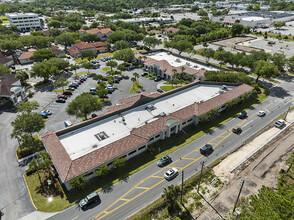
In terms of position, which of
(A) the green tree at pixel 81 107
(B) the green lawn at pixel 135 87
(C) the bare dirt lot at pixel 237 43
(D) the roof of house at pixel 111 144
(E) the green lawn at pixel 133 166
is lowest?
(C) the bare dirt lot at pixel 237 43

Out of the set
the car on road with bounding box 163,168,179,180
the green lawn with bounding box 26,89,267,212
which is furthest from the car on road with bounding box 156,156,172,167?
the car on road with bounding box 163,168,179,180

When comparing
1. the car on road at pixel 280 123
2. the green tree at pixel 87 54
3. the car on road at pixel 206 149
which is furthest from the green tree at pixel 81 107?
the green tree at pixel 87 54

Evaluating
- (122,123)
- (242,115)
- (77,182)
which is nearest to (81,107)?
(122,123)

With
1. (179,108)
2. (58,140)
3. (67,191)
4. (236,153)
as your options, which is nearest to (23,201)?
(67,191)

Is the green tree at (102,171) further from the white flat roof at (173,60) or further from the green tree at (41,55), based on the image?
the green tree at (41,55)

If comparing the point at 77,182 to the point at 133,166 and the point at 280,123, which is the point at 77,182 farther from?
the point at 280,123

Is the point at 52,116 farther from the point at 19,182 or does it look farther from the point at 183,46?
the point at 183,46
